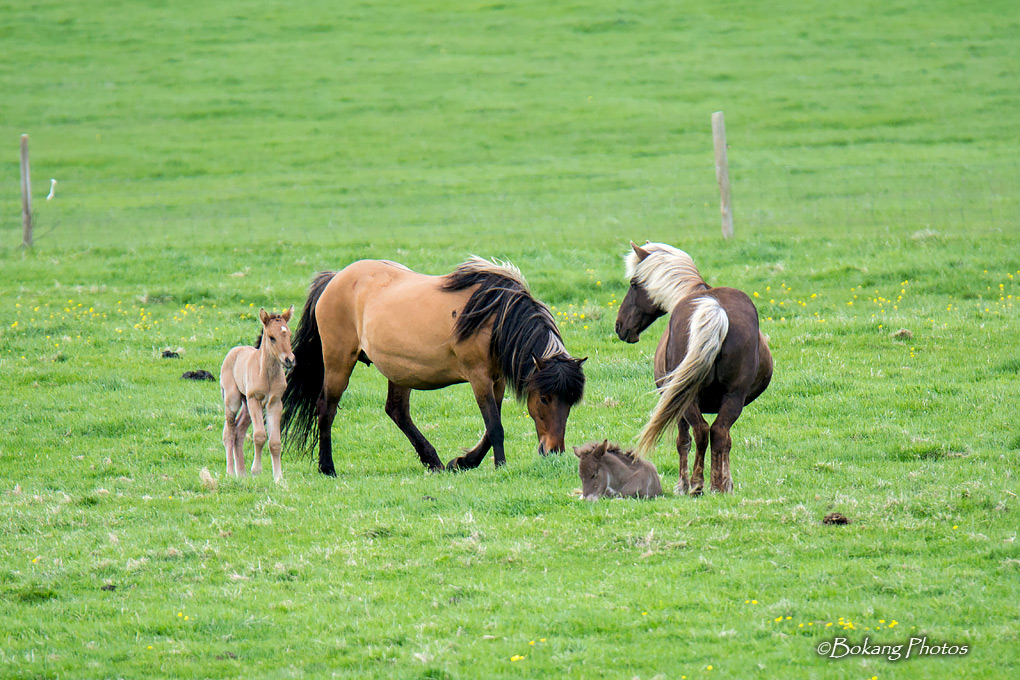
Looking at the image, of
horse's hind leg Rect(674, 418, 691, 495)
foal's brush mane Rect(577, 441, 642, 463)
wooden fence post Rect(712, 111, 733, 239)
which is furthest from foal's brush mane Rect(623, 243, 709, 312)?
wooden fence post Rect(712, 111, 733, 239)

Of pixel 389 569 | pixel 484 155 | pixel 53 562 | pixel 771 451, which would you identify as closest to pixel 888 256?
pixel 771 451

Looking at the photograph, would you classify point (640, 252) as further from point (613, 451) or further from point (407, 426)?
point (407, 426)

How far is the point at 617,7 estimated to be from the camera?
4553cm

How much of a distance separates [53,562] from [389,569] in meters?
2.34

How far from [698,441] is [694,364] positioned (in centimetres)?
75

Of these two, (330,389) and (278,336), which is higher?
(278,336)

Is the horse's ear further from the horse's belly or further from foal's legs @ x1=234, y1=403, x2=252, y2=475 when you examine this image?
foal's legs @ x1=234, y1=403, x2=252, y2=475

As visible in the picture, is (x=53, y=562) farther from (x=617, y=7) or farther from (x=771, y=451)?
(x=617, y=7)

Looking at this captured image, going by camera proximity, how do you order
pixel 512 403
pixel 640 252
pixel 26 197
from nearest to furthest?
pixel 640 252
pixel 512 403
pixel 26 197

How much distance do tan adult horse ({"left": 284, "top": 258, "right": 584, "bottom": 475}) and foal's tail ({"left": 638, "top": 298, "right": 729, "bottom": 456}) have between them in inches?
55.0

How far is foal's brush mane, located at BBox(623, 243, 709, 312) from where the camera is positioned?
27.6 ft

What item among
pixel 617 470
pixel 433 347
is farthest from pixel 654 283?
pixel 433 347

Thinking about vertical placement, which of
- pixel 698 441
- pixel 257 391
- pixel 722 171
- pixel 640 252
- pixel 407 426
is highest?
pixel 640 252

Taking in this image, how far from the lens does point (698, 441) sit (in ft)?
25.1
